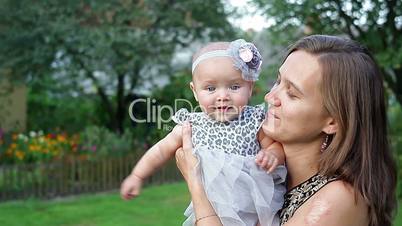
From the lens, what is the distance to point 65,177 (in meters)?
9.48

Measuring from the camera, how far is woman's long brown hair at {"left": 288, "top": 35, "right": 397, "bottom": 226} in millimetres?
1956

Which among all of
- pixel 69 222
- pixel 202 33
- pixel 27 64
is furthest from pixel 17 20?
pixel 69 222

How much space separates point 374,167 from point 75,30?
8819 millimetres

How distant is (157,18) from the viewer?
10992 mm

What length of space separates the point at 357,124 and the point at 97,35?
863cm

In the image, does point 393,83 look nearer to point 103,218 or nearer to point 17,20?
point 103,218

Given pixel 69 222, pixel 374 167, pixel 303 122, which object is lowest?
pixel 69 222

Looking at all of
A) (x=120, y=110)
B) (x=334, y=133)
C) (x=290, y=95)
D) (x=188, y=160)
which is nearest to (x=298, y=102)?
(x=290, y=95)

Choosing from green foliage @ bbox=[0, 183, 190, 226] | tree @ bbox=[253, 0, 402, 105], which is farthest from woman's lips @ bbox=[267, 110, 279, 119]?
tree @ bbox=[253, 0, 402, 105]

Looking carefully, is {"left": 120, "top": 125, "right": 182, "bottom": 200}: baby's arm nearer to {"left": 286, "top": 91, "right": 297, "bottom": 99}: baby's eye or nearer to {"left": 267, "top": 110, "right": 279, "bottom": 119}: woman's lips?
{"left": 267, "top": 110, "right": 279, "bottom": 119}: woman's lips

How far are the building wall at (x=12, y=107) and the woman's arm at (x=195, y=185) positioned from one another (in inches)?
360

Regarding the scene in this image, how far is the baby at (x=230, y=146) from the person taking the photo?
211 cm

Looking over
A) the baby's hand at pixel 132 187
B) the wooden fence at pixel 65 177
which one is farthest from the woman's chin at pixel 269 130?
the wooden fence at pixel 65 177

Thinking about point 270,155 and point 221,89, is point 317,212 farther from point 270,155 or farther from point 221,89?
point 221,89
